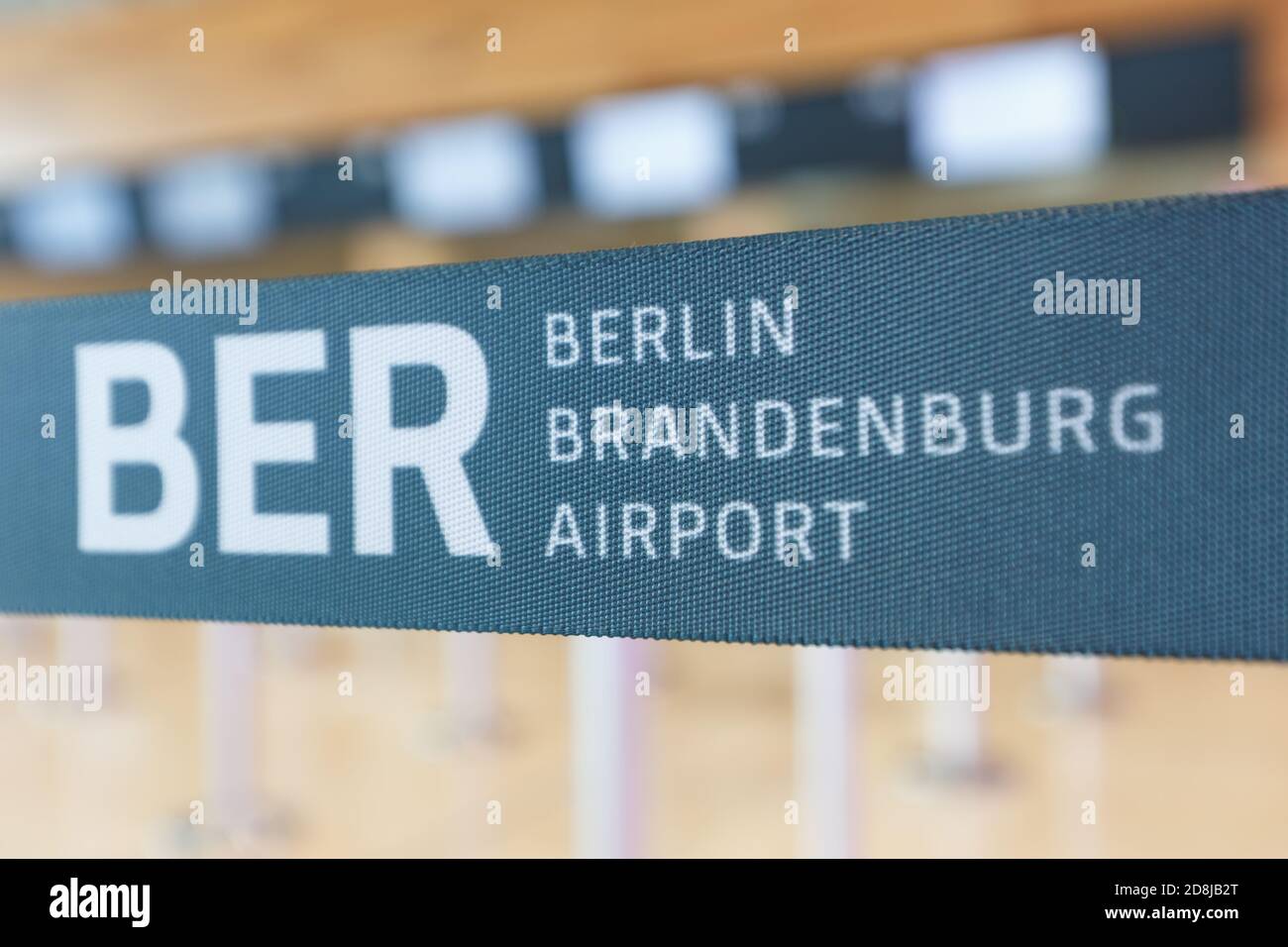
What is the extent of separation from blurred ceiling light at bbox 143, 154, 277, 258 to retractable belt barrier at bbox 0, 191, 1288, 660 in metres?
3.64

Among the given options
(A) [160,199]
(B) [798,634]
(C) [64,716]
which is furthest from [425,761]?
(A) [160,199]

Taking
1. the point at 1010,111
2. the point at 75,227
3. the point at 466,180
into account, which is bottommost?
the point at 1010,111

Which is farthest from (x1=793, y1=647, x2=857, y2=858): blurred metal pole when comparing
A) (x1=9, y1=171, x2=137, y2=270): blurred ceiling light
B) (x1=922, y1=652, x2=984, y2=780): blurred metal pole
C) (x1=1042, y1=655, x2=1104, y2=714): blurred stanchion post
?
(x1=9, y1=171, x2=137, y2=270): blurred ceiling light

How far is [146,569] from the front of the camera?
0.68 metres

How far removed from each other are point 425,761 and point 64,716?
0.91 metres

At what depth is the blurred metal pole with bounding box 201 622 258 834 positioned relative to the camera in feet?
5.58

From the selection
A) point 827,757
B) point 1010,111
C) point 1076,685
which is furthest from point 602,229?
point 827,757

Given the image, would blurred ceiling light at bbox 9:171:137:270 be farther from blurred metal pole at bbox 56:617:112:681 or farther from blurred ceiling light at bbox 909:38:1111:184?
blurred ceiling light at bbox 909:38:1111:184

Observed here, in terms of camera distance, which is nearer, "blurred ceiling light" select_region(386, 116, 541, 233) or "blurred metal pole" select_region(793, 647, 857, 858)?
"blurred metal pole" select_region(793, 647, 857, 858)

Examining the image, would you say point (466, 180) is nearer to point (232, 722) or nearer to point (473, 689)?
point (473, 689)

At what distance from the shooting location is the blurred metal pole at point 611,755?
35.9 inches

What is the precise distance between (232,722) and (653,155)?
2.30 m

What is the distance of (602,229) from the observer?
13.4ft

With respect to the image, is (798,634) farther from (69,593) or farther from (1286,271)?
(69,593)
